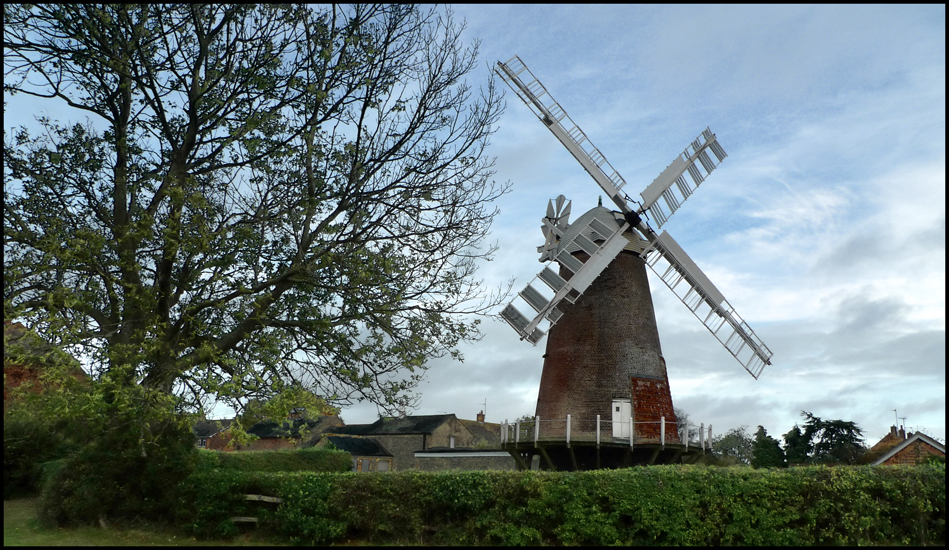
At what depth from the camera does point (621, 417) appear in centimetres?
1969

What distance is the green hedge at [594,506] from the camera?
11.4 meters

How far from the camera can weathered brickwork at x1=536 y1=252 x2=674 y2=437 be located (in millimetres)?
20141

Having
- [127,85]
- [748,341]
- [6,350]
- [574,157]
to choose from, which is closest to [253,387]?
[6,350]

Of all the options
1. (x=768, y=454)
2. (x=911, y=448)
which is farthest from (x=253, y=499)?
(x=768, y=454)

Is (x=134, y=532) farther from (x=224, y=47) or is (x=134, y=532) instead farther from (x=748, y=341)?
(x=748, y=341)

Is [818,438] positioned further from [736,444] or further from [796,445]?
[736,444]

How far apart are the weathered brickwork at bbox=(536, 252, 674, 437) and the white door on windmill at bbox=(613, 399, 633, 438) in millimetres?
155

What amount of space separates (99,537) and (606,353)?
14144 mm

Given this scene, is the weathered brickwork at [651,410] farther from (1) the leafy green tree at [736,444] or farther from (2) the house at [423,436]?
(1) the leafy green tree at [736,444]

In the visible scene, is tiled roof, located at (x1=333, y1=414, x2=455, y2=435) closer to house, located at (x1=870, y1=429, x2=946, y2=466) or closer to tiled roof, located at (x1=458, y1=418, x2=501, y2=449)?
tiled roof, located at (x1=458, y1=418, x2=501, y2=449)

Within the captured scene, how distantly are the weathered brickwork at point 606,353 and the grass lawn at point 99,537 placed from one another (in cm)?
1010

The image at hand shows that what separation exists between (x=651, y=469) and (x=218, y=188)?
1185 cm

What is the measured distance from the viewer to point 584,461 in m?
20.4

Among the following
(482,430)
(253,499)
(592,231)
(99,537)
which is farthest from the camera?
(482,430)
